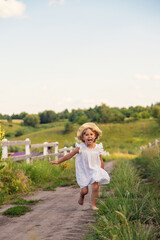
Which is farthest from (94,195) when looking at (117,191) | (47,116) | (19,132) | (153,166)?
(47,116)

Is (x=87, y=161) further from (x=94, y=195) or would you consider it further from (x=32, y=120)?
(x=32, y=120)

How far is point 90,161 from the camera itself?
17.8 feet

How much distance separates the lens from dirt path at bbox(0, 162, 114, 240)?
3717 millimetres

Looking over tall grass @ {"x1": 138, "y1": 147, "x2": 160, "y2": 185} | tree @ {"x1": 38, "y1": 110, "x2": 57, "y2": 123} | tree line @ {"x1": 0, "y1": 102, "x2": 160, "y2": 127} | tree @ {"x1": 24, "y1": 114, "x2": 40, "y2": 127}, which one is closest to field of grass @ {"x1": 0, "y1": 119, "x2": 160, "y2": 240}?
tall grass @ {"x1": 138, "y1": 147, "x2": 160, "y2": 185}

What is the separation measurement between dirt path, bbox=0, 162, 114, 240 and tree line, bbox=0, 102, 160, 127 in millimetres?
68451

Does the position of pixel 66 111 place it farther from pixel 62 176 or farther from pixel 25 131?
pixel 62 176

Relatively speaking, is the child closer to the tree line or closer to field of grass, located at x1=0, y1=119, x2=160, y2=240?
field of grass, located at x1=0, y1=119, x2=160, y2=240

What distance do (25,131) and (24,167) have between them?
268 feet

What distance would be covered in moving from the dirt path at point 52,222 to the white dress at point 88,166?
52cm

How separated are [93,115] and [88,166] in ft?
289

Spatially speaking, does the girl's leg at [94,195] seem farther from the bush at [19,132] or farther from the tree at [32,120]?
the tree at [32,120]

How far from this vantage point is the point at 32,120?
10088 cm

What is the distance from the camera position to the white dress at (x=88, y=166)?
5.30 meters

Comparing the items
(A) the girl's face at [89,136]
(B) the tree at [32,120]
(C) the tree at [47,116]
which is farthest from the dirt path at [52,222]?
(C) the tree at [47,116]
